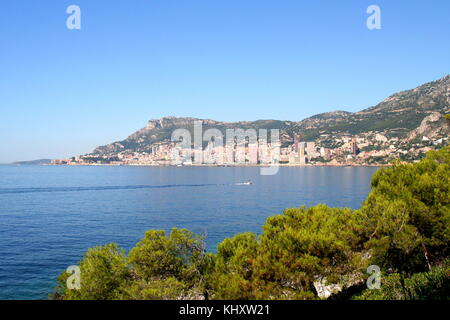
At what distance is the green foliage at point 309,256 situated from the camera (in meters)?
17.2

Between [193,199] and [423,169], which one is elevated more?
[423,169]

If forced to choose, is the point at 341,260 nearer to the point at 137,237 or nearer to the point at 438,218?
the point at 438,218

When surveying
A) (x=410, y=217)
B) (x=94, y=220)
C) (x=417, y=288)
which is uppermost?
(x=410, y=217)

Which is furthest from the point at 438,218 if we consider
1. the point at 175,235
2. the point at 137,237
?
the point at 137,237

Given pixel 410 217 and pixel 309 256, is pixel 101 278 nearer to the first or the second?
pixel 309 256

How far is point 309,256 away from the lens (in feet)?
56.3

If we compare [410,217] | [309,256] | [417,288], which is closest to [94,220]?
[309,256]

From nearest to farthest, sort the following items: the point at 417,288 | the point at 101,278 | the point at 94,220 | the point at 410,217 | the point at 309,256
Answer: the point at 309,256, the point at 417,288, the point at 101,278, the point at 410,217, the point at 94,220

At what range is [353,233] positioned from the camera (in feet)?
60.3

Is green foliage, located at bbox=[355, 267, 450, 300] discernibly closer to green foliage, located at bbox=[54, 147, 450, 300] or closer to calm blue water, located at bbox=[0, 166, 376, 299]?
green foliage, located at bbox=[54, 147, 450, 300]
